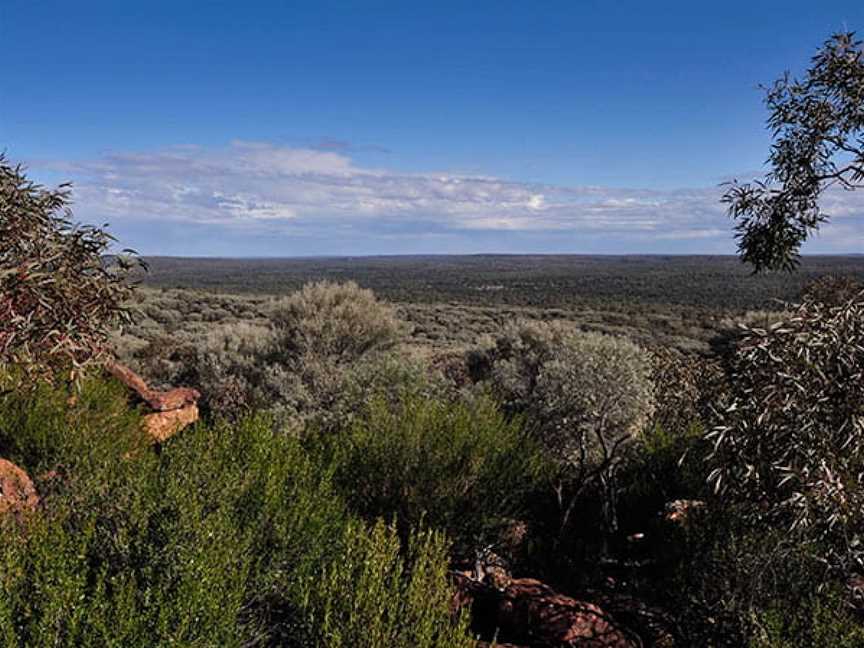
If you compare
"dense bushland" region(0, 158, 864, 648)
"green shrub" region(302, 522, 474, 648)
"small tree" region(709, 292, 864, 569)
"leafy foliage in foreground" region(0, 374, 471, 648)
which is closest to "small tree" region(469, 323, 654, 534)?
"dense bushland" region(0, 158, 864, 648)

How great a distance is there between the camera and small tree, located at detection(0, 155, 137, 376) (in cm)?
439

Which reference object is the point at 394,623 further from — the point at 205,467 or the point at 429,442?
the point at 429,442

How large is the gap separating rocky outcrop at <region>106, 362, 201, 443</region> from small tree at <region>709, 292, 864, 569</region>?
646 centimetres

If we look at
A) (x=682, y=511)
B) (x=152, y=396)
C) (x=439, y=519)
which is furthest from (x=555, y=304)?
(x=439, y=519)

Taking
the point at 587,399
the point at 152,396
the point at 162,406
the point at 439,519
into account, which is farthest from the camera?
the point at 587,399

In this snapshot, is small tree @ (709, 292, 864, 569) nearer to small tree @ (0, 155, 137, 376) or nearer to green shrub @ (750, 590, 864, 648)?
green shrub @ (750, 590, 864, 648)

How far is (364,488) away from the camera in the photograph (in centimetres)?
679

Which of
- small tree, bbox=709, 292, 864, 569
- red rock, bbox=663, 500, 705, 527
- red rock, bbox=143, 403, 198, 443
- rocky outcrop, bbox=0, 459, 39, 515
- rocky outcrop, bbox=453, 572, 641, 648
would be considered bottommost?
rocky outcrop, bbox=453, 572, 641, 648

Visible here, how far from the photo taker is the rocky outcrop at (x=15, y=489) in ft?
16.4

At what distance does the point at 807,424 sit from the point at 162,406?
7.49 metres

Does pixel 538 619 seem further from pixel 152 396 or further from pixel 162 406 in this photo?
pixel 152 396

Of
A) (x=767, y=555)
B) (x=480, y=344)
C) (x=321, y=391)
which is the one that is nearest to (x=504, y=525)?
(x=767, y=555)

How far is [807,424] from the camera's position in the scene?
3.65 m

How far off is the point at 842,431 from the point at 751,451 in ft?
1.51
